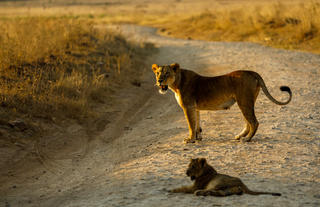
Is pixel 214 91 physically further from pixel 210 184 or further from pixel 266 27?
pixel 266 27

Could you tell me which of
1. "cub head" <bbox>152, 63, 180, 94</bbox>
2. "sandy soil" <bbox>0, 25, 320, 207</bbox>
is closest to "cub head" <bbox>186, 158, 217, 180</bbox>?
"sandy soil" <bbox>0, 25, 320, 207</bbox>

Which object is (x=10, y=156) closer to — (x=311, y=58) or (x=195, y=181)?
(x=195, y=181)

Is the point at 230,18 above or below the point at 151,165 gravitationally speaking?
above

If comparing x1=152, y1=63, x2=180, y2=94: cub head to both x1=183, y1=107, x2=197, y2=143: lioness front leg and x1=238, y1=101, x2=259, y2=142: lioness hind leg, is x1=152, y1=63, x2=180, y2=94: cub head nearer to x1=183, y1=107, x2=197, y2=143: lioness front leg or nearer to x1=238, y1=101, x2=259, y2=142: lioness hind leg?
x1=183, y1=107, x2=197, y2=143: lioness front leg

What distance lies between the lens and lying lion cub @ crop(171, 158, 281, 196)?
475cm

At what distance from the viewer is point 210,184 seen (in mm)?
4879

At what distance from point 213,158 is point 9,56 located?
6.64 m

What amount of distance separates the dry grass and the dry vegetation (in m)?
7.86

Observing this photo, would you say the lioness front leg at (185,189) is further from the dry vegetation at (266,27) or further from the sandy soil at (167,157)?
the dry vegetation at (266,27)

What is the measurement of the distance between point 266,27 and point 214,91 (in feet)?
57.7

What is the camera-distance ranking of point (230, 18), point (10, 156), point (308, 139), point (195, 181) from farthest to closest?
point (230, 18), point (10, 156), point (308, 139), point (195, 181)

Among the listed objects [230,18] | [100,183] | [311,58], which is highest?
[230,18]

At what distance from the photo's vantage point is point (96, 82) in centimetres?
1173

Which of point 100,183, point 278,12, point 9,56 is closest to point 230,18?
point 278,12
